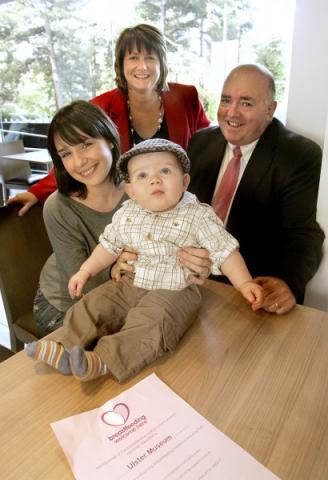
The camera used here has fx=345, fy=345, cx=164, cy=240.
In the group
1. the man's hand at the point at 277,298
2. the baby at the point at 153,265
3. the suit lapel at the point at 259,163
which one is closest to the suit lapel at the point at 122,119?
the suit lapel at the point at 259,163

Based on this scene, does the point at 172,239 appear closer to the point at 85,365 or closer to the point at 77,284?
the point at 77,284

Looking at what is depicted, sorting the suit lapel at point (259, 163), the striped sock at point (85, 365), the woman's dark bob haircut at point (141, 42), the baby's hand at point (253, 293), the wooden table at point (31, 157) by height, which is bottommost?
the wooden table at point (31, 157)

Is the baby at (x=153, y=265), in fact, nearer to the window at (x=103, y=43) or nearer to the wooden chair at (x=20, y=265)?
the wooden chair at (x=20, y=265)

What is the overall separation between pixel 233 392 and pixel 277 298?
42 cm

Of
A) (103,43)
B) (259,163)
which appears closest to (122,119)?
(259,163)

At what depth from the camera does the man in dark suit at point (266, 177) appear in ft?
5.12

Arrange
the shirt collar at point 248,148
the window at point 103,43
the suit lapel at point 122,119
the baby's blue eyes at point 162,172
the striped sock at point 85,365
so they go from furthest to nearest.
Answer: the window at point 103,43, the suit lapel at point 122,119, the shirt collar at point 248,148, the baby's blue eyes at point 162,172, the striped sock at point 85,365

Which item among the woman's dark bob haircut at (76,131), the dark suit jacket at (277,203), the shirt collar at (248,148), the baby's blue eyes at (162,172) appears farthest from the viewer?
the shirt collar at (248,148)

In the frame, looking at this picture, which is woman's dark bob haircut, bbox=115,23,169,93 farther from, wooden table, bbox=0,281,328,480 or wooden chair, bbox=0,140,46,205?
wooden chair, bbox=0,140,46,205

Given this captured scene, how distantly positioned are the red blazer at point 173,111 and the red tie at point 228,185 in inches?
22.3

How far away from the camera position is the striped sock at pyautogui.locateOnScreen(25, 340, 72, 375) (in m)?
0.85

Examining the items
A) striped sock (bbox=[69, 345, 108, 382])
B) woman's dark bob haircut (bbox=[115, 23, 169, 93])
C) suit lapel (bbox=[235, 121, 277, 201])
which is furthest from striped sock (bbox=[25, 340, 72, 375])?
woman's dark bob haircut (bbox=[115, 23, 169, 93])

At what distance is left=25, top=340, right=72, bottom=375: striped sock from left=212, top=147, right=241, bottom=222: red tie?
45.9 inches

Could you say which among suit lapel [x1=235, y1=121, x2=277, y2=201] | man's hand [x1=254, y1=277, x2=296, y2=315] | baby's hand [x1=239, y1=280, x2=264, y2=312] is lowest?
man's hand [x1=254, y1=277, x2=296, y2=315]
